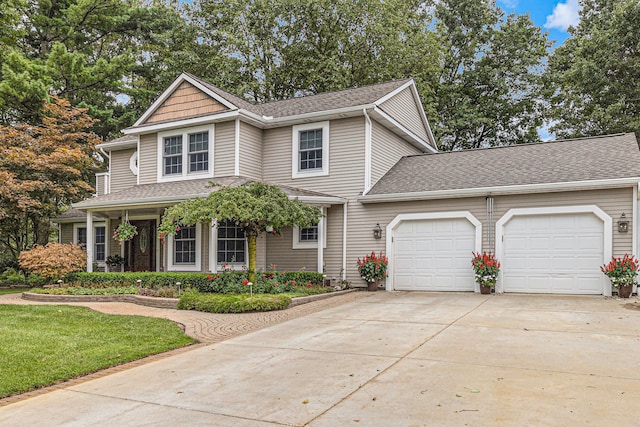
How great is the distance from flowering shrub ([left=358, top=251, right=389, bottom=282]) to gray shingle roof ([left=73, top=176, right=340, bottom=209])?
2288mm

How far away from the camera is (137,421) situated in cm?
406

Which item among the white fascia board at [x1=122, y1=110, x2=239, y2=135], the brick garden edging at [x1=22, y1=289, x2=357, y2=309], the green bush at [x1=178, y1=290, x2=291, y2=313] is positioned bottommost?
the brick garden edging at [x1=22, y1=289, x2=357, y2=309]

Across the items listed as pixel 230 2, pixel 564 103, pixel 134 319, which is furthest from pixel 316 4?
pixel 134 319

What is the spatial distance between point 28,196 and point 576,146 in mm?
16800

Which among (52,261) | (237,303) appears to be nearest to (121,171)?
(52,261)

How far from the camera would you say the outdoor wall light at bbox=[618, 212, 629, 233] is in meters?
11.0

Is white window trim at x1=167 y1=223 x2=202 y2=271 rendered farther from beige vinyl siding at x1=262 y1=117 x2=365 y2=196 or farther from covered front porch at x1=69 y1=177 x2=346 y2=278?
beige vinyl siding at x1=262 y1=117 x2=365 y2=196

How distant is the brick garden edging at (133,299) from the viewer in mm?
11148

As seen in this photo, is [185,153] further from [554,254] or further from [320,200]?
[554,254]

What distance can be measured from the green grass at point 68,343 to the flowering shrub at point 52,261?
465 cm

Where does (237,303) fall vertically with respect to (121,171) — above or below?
below

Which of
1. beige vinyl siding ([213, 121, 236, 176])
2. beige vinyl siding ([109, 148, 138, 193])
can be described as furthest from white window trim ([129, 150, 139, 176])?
beige vinyl siding ([213, 121, 236, 176])

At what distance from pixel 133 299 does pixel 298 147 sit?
6.44m

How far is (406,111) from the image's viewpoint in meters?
16.9
